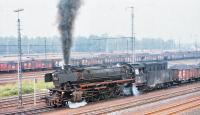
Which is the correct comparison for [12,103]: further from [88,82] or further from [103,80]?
[103,80]

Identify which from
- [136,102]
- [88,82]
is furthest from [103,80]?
[136,102]

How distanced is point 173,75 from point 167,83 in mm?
1105

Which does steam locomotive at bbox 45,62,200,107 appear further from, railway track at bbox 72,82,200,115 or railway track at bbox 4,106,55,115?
railway track at bbox 72,82,200,115

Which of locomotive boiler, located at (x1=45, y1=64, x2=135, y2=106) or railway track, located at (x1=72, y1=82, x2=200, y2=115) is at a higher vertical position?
locomotive boiler, located at (x1=45, y1=64, x2=135, y2=106)

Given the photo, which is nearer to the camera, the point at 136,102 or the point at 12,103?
the point at 12,103

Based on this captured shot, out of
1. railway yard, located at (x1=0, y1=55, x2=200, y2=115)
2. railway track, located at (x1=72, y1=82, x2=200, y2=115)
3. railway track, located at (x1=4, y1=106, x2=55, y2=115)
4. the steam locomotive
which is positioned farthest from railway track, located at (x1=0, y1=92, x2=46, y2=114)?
railway track, located at (x1=72, y1=82, x2=200, y2=115)

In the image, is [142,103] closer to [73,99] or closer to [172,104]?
[172,104]

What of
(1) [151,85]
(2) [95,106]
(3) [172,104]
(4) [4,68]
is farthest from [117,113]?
(4) [4,68]

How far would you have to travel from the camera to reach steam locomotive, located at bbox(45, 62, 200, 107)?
79.8 ft

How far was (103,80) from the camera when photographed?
27.2 meters

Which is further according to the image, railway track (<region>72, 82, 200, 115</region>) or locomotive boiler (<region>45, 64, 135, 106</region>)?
locomotive boiler (<region>45, 64, 135, 106</region>)

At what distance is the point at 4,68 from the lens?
51.6 m

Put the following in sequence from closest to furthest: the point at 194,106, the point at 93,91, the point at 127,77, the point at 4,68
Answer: the point at 194,106 < the point at 93,91 < the point at 127,77 < the point at 4,68

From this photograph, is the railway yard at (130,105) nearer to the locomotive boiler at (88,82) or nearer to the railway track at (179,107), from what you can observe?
the railway track at (179,107)
